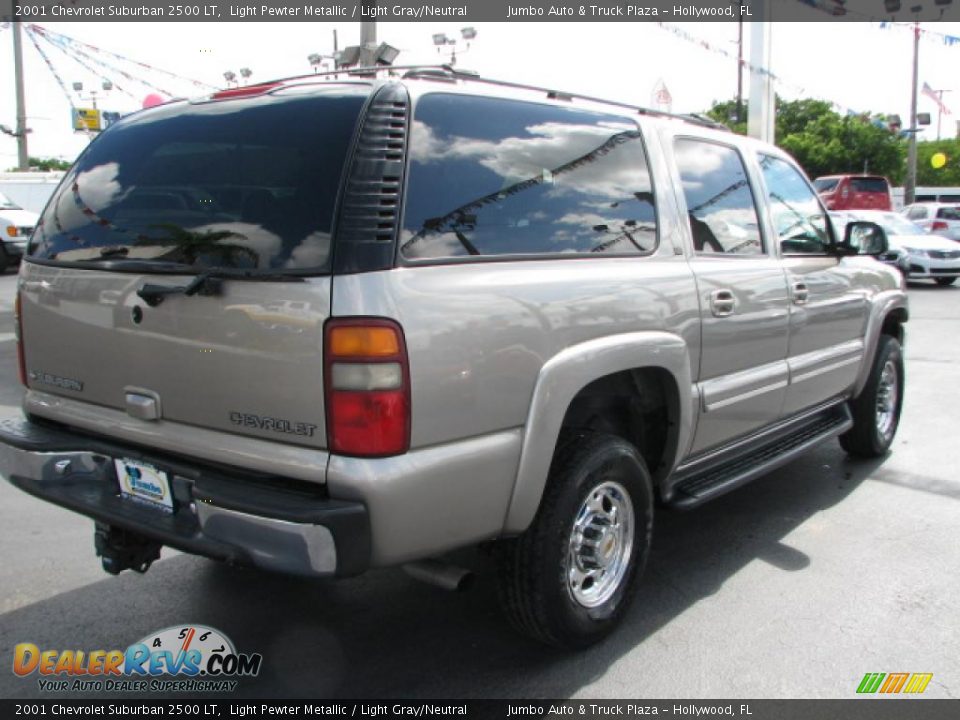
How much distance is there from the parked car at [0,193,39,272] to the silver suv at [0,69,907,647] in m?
15.8

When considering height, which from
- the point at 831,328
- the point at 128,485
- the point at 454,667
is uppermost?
the point at 831,328

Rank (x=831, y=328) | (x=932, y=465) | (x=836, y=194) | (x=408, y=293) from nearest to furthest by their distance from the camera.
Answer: (x=408, y=293)
(x=831, y=328)
(x=932, y=465)
(x=836, y=194)

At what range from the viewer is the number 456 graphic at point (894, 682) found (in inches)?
115

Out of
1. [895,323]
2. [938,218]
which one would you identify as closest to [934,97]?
[938,218]

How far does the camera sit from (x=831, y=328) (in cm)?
463

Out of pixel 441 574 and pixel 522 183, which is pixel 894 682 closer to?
pixel 441 574

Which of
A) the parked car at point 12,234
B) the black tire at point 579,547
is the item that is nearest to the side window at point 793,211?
the black tire at point 579,547

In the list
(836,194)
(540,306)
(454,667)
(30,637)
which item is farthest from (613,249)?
(836,194)

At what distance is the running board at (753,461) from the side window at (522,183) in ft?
3.50

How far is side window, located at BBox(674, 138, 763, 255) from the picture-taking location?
3.70 meters

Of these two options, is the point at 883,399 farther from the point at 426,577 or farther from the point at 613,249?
the point at 426,577

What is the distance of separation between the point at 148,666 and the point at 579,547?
1607 mm

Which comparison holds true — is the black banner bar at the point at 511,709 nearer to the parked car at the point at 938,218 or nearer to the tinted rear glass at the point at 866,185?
the parked car at the point at 938,218

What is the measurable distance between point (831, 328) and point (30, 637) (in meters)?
4.03
